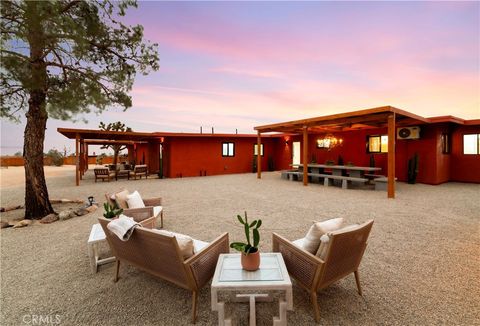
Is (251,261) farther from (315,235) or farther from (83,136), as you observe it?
(83,136)

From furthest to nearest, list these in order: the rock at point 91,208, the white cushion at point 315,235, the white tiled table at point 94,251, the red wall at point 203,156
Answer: the red wall at point 203,156, the rock at point 91,208, the white tiled table at point 94,251, the white cushion at point 315,235

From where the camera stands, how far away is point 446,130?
1060 centimetres

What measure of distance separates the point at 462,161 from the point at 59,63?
53.7 feet

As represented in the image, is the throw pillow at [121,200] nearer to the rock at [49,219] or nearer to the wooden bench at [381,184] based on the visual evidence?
the rock at [49,219]

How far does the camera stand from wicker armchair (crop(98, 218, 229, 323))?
1.99 m

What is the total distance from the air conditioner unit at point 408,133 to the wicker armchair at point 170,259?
38.5 feet

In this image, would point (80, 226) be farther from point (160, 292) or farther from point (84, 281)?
point (160, 292)

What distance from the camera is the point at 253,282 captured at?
1780mm

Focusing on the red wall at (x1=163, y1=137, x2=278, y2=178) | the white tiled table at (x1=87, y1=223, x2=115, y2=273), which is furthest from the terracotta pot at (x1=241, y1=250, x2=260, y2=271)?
the red wall at (x1=163, y1=137, x2=278, y2=178)

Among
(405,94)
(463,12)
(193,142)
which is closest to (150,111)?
(193,142)

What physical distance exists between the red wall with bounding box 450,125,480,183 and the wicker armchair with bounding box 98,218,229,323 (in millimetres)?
13668

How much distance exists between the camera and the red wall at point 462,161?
1027 cm

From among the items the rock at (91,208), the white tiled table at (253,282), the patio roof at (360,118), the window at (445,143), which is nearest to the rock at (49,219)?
the rock at (91,208)

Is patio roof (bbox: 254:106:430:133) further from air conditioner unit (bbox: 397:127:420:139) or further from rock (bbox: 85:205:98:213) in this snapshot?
rock (bbox: 85:205:98:213)
